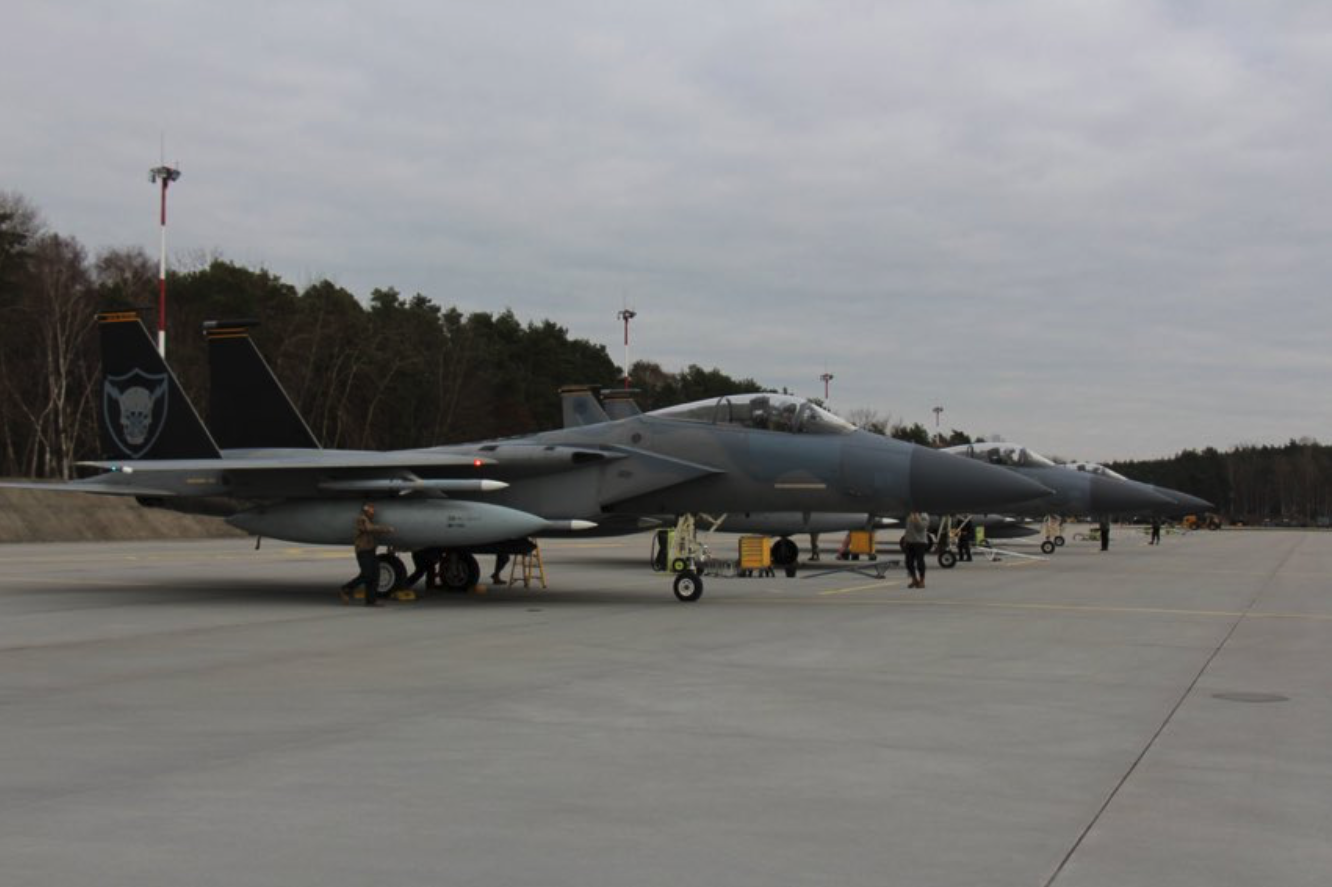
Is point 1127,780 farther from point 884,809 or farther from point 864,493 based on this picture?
point 864,493

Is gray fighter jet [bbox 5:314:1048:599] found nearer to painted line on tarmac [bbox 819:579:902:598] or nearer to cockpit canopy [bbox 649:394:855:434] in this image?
cockpit canopy [bbox 649:394:855:434]

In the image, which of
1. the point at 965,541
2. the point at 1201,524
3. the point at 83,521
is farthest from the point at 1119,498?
the point at 1201,524

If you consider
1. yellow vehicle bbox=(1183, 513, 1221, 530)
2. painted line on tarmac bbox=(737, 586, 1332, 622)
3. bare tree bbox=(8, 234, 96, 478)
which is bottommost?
painted line on tarmac bbox=(737, 586, 1332, 622)

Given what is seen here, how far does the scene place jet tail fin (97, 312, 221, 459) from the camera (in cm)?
1688

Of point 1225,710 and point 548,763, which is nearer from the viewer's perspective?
point 548,763

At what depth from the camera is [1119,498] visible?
105 ft

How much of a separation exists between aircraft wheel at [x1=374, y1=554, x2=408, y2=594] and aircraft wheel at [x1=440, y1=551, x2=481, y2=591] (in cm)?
114

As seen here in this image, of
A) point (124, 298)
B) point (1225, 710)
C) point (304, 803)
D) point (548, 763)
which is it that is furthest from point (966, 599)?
point (124, 298)

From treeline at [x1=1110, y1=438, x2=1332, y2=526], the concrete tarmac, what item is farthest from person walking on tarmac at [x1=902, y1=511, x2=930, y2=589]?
treeline at [x1=1110, y1=438, x2=1332, y2=526]

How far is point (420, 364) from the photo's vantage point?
215ft

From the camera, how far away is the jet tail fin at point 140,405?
1688 cm

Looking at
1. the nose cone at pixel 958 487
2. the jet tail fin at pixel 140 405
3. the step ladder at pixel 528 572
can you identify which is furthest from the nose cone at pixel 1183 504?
the jet tail fin at pixel 140 405

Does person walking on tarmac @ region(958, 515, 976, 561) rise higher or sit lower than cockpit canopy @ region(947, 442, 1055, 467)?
lower

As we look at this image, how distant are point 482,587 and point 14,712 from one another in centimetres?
1021
